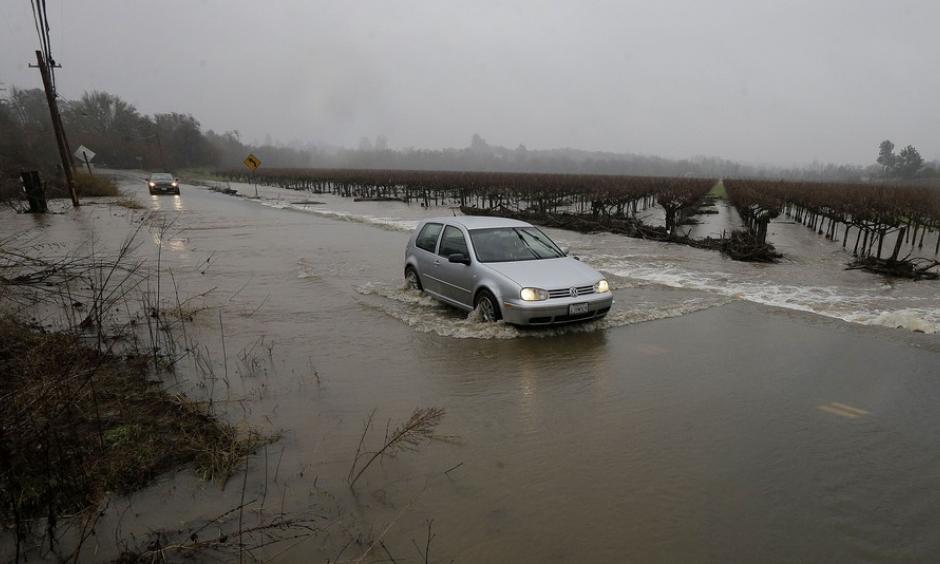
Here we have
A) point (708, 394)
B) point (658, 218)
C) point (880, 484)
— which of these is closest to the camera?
point (880, 484)

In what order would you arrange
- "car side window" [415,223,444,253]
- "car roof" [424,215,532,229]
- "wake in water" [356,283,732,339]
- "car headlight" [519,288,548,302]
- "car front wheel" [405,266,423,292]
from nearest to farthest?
"car headlight" [519,288,548,302] → "wake in water" [356,283,732,339] → "car roof" [424,215,532,229] → "car side window" [415,223,444,253] → "car front wheel" [405,266,423,292]

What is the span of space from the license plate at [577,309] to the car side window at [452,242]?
1.92m

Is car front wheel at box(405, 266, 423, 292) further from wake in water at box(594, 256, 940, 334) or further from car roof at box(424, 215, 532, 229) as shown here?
wake in water at box(594, 256, 940, 334)

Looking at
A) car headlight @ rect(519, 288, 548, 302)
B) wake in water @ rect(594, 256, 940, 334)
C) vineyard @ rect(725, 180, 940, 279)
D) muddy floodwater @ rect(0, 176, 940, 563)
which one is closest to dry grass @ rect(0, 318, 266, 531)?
muddy floodwater @ rect(0, 176, 940, 563)

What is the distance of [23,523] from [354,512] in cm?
195

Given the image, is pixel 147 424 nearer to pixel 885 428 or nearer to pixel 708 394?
pixel 708 394

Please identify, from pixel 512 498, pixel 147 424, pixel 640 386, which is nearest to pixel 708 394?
pixel 640 386

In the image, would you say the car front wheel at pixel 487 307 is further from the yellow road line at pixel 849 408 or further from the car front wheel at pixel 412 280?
the yellow road line at pixel 849 408

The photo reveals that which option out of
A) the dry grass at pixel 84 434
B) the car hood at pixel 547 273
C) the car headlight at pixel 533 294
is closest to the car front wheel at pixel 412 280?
the car hood at pixel 547 273

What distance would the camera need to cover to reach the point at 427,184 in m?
41.7

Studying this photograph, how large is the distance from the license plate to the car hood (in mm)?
294

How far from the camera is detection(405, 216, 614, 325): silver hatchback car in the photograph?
6.80 m

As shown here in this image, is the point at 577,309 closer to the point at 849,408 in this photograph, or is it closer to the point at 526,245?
the point at 526,245

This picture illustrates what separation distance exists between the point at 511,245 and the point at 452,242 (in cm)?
101
